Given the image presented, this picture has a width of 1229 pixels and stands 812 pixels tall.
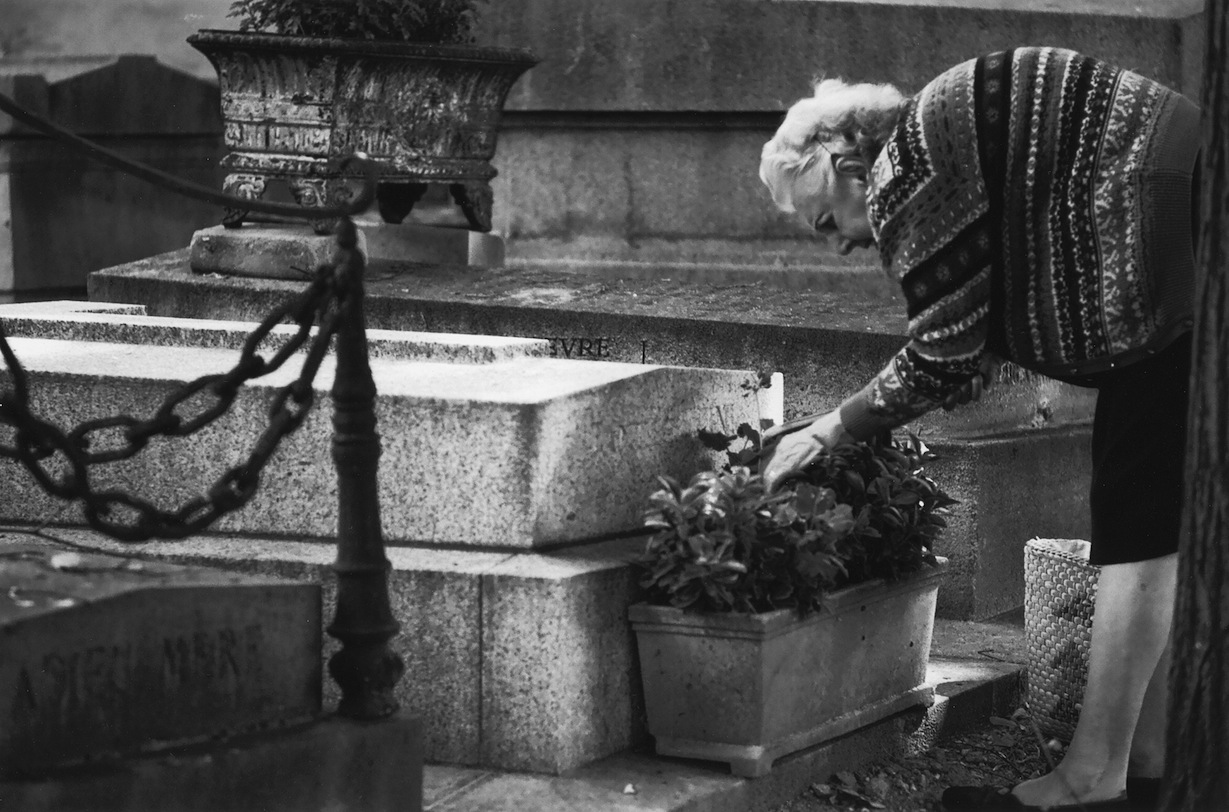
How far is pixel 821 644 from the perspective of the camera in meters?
3.92

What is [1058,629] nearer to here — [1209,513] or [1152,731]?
[1152,731]

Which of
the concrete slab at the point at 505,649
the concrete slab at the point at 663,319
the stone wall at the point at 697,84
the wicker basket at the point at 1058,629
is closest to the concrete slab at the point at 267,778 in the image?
the concrete slab at the point at 505,649

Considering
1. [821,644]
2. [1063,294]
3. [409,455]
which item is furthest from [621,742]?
[1063,294]

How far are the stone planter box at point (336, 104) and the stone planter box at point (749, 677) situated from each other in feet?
11.7

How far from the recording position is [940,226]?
12.0ft

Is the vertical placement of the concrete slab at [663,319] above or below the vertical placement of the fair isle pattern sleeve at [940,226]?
below

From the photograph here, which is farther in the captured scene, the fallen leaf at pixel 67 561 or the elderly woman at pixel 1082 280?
the elderly woman at pixel 1082 280

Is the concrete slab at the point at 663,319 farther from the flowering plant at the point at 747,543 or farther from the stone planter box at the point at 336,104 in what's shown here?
the flowering plant at the point at 747,543

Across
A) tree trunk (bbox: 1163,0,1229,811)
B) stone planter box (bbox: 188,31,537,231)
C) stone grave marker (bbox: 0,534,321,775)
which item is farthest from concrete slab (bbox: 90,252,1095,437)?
stone grave marker (bbox: 0,534,321,775)

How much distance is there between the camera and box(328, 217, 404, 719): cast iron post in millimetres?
3199

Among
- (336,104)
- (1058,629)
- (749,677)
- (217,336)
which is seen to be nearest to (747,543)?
(749,677)

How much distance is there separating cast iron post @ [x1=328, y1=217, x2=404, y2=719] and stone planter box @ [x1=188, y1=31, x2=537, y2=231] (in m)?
3.83

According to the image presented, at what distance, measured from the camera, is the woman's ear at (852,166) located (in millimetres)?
3879

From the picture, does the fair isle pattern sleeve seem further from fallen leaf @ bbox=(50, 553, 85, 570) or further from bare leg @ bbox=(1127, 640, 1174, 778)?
fallen leaf @ bbox=(50, 553, 85, 570)
